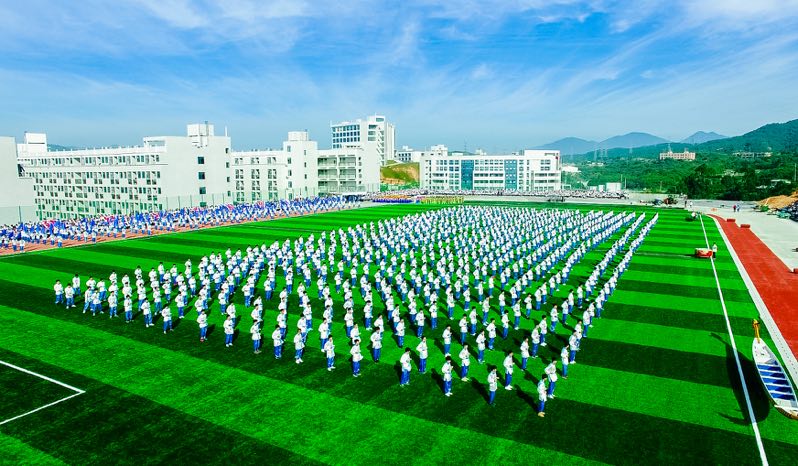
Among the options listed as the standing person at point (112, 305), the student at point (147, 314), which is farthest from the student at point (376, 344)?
the standing person at point (112, 305)

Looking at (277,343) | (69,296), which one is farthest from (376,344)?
(69,296)

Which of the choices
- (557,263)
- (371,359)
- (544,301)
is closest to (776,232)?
(557,263)

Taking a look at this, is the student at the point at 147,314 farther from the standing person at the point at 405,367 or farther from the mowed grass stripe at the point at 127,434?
the standing person at the point at 405,367

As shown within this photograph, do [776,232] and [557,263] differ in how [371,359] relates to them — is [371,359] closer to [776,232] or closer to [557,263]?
[557,263]

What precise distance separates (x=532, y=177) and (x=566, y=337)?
10705 centimetres

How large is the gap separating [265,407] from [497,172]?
114 m

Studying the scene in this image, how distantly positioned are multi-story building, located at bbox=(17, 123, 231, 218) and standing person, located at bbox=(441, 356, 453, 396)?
54.8 m

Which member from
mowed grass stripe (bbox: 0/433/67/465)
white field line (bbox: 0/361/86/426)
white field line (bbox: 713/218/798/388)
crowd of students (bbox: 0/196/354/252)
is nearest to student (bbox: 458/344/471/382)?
white field line (bbox: 713/218/798/388)

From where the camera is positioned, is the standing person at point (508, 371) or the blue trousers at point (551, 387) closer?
the blue trousers at point (551, 387)

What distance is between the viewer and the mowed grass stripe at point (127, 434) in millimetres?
10320

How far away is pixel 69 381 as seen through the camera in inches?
541

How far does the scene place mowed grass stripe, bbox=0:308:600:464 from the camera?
10.6m

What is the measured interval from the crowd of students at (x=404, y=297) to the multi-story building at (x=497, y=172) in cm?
8410

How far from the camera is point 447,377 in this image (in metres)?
12.8
